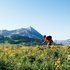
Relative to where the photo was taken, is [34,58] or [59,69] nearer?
[59,69]

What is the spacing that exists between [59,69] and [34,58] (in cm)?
220

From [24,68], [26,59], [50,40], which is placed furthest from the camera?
[50,40]

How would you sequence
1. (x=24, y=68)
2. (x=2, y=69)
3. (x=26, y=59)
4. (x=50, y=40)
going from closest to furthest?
(x=2, y=69) < (x=24, y=68) < (x=26, y=59) < (x=50, y=40)

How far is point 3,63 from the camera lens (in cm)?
575

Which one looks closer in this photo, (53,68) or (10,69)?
(10,69)

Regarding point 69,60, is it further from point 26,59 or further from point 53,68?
point 26,59

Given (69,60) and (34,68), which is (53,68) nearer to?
(34,68)

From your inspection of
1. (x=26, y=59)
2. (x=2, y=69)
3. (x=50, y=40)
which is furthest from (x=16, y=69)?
(x=50, y=40)

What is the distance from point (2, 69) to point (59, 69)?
2.97m

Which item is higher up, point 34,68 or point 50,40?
point 50,40

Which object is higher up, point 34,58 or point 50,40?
point 50,40

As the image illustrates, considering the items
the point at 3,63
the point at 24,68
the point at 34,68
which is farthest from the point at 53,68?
the point at 3,63

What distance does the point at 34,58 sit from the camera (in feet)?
25.1

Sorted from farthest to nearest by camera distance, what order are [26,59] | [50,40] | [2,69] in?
[50,40], [26,59], [2,69]
